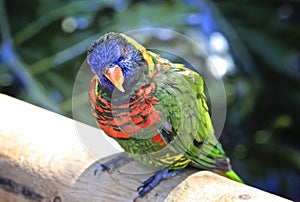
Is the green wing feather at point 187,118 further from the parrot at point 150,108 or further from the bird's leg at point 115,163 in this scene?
the bird's leg at point 115,163

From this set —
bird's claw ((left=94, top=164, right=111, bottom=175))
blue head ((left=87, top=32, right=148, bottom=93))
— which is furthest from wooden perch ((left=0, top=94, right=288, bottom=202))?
blue head ((left=87, top=32, right=148, bottom=93))

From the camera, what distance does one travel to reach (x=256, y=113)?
7.84 feet

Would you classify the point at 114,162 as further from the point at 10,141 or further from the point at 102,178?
the point at 10,141

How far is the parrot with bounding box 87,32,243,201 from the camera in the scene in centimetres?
108

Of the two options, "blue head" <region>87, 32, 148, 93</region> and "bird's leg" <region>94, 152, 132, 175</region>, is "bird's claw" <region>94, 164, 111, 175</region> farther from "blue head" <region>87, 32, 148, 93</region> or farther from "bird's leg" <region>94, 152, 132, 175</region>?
"blue head" <region>87, 32, 148, 93</region>

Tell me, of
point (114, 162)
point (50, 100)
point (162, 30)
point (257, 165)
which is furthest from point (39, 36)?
point (114, 162)

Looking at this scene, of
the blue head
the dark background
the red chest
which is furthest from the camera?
the dark background

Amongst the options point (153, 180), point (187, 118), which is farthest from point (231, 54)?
point (153, 180)

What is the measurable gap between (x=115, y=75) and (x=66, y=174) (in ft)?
0.80

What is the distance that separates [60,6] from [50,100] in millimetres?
379

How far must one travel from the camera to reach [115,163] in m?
1.27

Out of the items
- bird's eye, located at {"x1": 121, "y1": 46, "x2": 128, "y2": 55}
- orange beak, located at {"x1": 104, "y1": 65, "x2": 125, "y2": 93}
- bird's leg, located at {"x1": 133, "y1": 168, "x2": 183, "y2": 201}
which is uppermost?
bird's eye, located at {"x1": 121, "y1": 46, "x2": 128, "y2": 55}

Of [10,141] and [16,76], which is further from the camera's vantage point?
[16,76]

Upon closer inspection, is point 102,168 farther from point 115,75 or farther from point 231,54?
point 231,54
